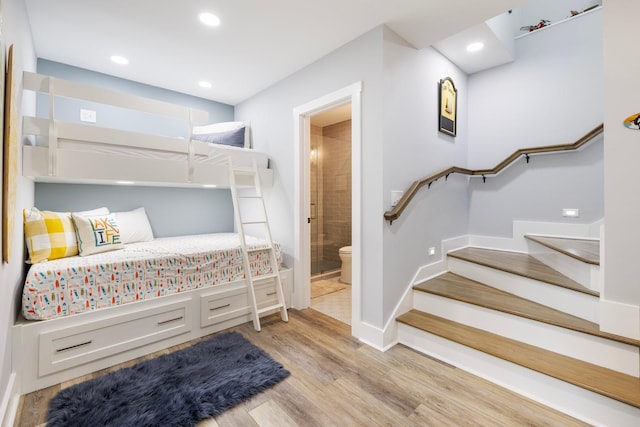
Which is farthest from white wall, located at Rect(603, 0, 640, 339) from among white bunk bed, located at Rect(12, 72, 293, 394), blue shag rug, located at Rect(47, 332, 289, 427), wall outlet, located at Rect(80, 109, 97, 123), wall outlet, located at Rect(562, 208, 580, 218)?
wall outlet, located at Rect(80, 109, 97, 123)

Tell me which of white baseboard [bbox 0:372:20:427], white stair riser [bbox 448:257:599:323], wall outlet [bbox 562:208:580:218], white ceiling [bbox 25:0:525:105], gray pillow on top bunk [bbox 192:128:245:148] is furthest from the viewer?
gray pillow on top bunk [bbox 192:128:245:148]

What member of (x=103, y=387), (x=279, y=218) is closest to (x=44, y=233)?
(x=103, y=387)

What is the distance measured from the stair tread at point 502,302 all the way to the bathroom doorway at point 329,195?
1.67 meters

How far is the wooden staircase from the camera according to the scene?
1433 millimetres

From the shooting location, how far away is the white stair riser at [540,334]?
1487 mm

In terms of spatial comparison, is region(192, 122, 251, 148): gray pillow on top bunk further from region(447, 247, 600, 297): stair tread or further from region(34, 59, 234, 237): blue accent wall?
region(447, 247, 600, 297): stair tread

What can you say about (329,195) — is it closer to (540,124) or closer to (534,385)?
(540,124)

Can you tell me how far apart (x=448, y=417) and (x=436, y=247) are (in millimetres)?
1513

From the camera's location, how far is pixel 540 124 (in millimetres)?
2809

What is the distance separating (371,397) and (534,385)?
92 cm

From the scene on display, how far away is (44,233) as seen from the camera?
1951 millimetres

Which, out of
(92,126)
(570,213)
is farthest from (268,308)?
(570,213)

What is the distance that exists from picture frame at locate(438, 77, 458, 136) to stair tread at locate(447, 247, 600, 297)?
1258 millimetres

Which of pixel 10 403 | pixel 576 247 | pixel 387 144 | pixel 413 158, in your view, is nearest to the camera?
pixel 10 403
